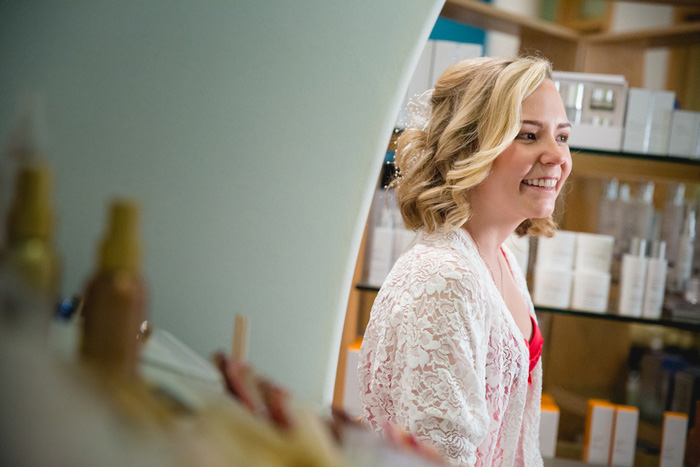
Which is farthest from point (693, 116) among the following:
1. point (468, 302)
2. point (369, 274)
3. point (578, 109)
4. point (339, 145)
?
point (339, 145)

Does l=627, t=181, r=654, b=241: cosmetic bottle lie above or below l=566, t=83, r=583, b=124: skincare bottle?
below

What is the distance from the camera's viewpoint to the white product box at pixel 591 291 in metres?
1.74

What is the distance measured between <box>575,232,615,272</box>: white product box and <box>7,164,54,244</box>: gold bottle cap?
1.63 metres

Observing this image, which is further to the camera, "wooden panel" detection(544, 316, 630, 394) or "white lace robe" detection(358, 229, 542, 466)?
"wooden panel" detection(544, 316, 630, 394)

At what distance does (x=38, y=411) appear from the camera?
290 mm

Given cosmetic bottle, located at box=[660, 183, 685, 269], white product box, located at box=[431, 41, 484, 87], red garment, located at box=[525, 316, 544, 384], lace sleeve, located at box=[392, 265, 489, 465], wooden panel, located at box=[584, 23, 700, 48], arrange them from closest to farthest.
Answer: lace sleeve, located at box=[392, 265, 489, 465], red garment, located at box=[525, 316, 544, 384], white product box, located at box=[431, 41, 484, 87], cosmetic bottle, located at box=[660, 183, 685, 269], wooden panel, located at box=[584, 23, 700, 48]

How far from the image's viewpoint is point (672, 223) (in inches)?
72.3

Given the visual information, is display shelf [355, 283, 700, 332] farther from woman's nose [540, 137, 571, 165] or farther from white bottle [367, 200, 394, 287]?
woman's nose [540, 137, 571, 165]

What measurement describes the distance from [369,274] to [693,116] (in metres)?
1.00

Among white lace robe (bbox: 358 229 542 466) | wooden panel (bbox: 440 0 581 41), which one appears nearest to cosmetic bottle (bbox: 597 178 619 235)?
wooden panel (bbox: 440 0 581 41)

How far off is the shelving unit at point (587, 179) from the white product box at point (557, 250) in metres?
0.22

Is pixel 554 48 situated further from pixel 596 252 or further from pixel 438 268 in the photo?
pixel 438 268

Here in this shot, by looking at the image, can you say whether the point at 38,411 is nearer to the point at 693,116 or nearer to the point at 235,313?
the point at 235,313

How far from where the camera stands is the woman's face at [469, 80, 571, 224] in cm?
116
